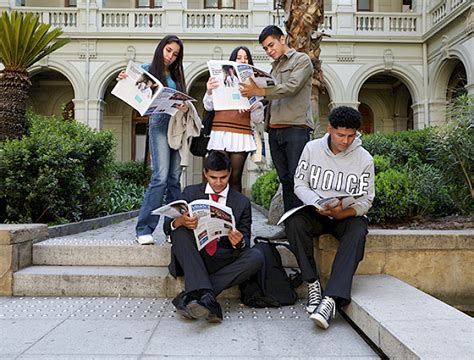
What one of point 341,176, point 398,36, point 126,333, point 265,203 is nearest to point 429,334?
point 341,176

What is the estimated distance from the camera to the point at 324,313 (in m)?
2.98

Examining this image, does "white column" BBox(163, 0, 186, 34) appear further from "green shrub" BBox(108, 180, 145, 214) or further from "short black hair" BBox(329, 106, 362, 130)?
"short black hair" BBox(329, 106, 362, 130)

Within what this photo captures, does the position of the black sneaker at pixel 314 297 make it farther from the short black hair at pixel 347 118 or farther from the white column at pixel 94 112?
the white column at pixel 94 112

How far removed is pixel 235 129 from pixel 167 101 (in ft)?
2.37

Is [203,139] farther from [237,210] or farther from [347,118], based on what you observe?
[347,118]

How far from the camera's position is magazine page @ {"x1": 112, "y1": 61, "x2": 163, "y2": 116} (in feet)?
12.5

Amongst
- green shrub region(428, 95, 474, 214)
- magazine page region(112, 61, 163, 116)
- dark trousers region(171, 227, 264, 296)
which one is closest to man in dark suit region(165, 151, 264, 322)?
dark trousers region(171, 227, 264, 296)

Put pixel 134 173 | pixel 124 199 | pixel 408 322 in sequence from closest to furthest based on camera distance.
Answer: pixel 408 322, pixel 124 199, pixel 134 173

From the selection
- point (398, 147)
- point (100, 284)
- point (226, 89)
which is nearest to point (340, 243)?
point (226, 89)

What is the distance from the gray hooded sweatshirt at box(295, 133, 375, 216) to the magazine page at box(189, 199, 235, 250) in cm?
69

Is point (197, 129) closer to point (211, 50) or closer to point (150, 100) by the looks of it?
point (150, 100)

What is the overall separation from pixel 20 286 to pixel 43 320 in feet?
2.79

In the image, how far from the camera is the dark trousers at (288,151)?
12.8 ft

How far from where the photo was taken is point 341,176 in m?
3.48
